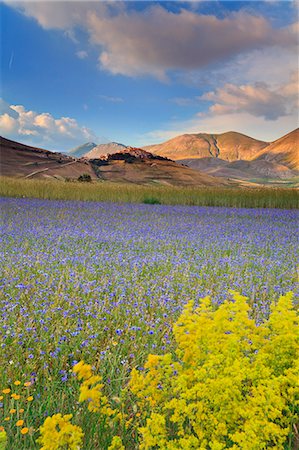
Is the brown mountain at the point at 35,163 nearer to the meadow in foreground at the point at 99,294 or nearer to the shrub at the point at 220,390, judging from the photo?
the meadow in foreground at the point at 99,294

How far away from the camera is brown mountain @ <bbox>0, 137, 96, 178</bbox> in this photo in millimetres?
51219

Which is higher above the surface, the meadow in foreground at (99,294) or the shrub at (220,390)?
the shrub at (220,390)

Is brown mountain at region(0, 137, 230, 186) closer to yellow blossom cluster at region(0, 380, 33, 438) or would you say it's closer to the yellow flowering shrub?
yellow blossom cluster at region(0, 380, 33, 438)

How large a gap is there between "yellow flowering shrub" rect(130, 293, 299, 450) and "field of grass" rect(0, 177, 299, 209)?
1519 cm

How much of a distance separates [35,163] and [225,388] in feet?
192

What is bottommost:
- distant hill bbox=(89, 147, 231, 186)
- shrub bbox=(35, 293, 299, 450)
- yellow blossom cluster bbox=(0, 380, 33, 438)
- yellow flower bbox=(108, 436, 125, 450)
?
yellow blossom cluster bbox=(0, 380, 33, 438)

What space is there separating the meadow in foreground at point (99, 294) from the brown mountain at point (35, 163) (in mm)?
43627

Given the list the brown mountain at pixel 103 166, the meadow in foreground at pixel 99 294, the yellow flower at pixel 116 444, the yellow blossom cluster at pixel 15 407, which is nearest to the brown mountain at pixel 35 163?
the brown mountain at pixel 103 166

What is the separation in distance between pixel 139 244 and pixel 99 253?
1.14m

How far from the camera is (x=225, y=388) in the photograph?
1.51 meters

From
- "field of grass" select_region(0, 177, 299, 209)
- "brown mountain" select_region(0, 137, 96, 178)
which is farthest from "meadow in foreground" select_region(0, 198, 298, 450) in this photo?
"brown mountain" select_region(0, 137, 96, 178)

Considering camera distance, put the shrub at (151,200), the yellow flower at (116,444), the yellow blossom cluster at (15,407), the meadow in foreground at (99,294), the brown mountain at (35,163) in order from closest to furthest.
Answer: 1. the yellow flower at (116,444)
2. the yellow blossom cluster at (15,407)
3. the meadow in foreground at (99,294)
4. the shrub at (151,200)
5. the brown mountain at (35,163)

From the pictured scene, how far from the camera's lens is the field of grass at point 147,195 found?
1659 cm

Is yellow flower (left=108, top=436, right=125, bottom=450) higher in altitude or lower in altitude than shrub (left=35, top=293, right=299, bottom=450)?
lower
